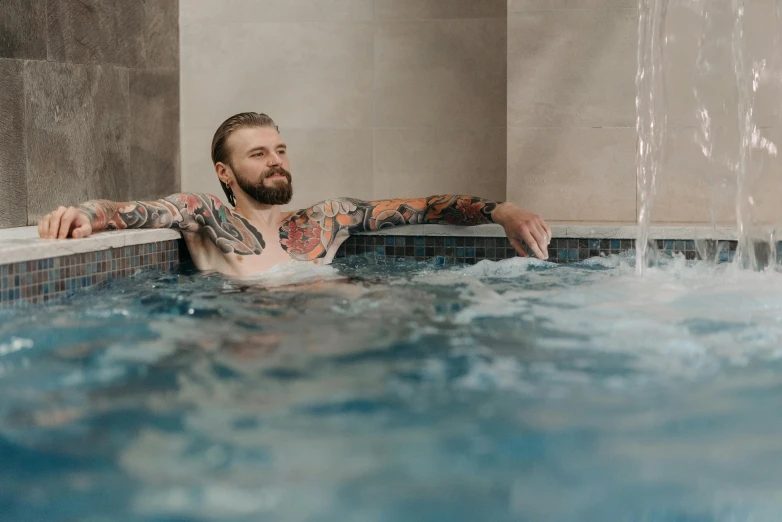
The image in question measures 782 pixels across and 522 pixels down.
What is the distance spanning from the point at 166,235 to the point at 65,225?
1.84 ft

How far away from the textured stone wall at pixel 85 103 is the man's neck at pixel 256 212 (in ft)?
3.20

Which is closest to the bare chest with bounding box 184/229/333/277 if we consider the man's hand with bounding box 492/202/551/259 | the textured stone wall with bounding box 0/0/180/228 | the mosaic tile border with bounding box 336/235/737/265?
the mosaic tile border with bounding box 336/235/737/265

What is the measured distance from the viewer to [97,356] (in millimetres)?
1818

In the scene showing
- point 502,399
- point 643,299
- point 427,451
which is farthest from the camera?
point 643,299

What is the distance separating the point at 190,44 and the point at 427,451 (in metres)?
4.09

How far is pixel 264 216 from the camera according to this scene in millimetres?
3266

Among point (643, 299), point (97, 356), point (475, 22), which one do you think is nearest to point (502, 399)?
point (97, 356)

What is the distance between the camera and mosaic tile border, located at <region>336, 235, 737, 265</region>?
3.38 m

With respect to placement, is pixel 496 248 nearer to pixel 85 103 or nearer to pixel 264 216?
pixel 264 216

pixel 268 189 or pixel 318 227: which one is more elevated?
pixel 268 189

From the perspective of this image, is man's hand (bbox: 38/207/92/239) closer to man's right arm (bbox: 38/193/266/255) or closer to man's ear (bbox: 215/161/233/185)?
man's right arm (bbox: 38/193/266/255)

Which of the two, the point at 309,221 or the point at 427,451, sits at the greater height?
the point at 309,221

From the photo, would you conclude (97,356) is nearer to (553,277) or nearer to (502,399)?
(502,399)

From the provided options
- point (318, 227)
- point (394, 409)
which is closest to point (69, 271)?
point (318, 227)
